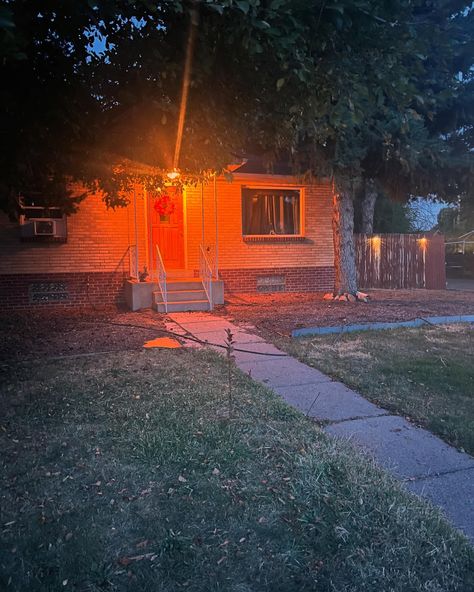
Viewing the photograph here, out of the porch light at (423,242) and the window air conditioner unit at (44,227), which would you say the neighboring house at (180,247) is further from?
the porch light at (423,242)

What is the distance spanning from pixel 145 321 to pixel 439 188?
7.73 metres

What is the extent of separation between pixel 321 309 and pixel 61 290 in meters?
5.90

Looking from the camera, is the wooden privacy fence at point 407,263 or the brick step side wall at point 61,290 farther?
the wooden privacy fence at point 407,263

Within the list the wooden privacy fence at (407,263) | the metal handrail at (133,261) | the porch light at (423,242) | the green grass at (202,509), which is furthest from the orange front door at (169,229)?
the porch light at (423,242)

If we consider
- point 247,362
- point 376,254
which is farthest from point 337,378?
point 376,254

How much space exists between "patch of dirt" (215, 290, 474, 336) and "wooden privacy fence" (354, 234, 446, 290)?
3438mm

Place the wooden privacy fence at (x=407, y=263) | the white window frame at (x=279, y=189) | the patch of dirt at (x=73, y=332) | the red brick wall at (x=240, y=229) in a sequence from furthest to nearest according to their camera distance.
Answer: the wooden privacy fence at (x=407, y=263)
the white window frame at (x=279, y=189)
the red brick wall at (x=240, y=229)
the patch of dirt at (x=73, y=332)

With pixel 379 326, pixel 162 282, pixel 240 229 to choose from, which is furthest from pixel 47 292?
pixel 379 326

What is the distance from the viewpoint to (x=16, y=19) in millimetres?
3822

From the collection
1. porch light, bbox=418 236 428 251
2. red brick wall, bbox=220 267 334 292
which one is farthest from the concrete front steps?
porch light, bbox=418 236 428 251

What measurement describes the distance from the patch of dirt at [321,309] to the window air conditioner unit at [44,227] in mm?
4141

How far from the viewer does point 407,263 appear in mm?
17312

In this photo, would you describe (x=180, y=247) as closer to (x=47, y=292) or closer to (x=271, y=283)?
(x=271, y=283)

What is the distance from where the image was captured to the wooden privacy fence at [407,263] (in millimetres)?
17266
